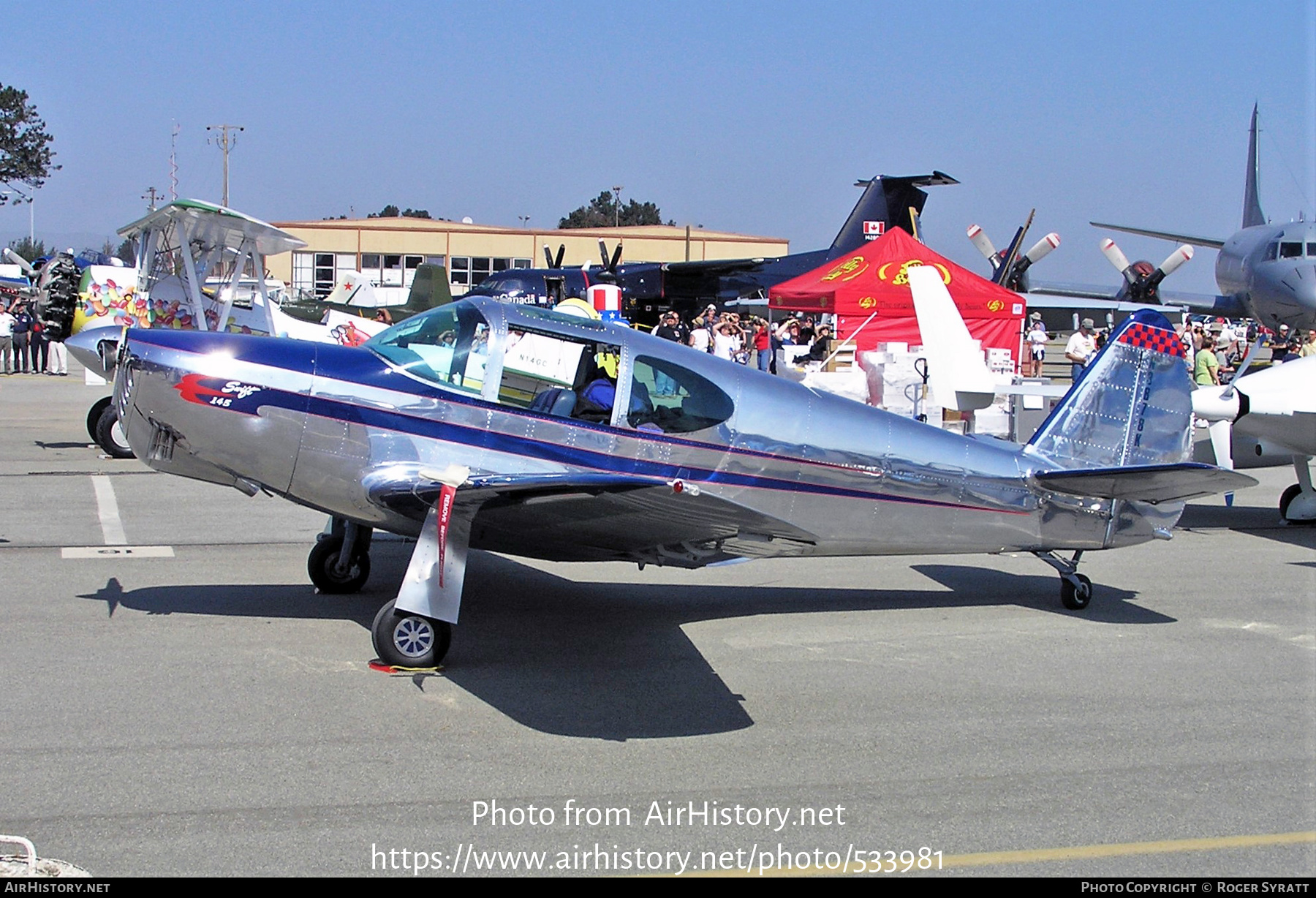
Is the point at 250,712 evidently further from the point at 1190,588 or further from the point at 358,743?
the point at 1190,588

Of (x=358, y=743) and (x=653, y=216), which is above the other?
(x=653, y=216)

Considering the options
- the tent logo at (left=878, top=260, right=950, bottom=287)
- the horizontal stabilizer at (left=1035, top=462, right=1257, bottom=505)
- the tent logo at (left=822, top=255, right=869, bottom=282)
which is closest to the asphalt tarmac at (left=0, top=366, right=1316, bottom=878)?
the horizontal stabilizer at (left=1035, top=462, right=1257, bottom=505)

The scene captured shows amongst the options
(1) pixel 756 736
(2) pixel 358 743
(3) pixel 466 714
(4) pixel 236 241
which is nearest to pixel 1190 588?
(1) pixel 756 736

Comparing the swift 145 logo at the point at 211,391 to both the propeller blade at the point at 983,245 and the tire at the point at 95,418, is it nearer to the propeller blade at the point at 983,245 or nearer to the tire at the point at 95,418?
the tire at the point at 95,418

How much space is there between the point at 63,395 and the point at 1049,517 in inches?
795

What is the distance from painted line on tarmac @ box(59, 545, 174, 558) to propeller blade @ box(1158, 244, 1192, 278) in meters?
30.1

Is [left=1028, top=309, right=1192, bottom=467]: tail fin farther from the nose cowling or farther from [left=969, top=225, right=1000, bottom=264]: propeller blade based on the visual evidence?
[left=969, top=225, right=1000, bottom=264]: propeller blade

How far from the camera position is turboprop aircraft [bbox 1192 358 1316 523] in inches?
378

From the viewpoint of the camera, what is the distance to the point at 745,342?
23.1 m

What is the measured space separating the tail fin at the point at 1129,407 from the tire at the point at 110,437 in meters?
10.3

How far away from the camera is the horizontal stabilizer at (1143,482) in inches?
275

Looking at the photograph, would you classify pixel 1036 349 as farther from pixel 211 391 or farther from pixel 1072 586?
pixel 211 391

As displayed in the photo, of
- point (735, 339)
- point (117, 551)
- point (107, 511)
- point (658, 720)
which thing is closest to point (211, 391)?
point (658, 720)

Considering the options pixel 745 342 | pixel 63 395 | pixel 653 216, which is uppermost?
pixel 653 216
